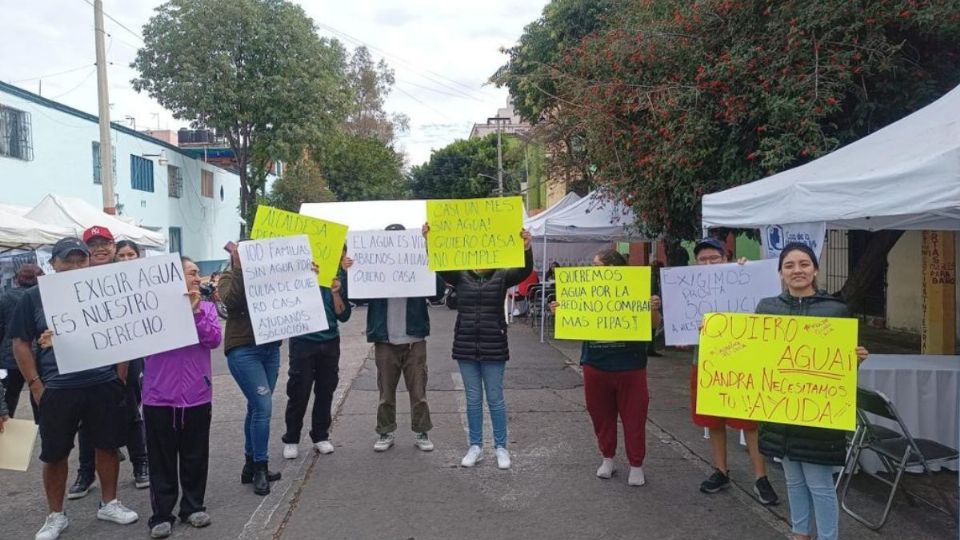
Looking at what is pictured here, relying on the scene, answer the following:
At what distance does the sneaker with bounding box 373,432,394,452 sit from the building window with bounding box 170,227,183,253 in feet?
77.3

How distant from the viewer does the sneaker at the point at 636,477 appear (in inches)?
205

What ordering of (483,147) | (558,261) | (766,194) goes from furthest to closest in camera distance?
(483,147)
(558,261)
(766,194)

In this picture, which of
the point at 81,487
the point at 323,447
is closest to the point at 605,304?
the point at 323,447

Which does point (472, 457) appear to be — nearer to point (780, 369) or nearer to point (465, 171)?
point (780, 369)

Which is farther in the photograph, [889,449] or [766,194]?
[766,194]

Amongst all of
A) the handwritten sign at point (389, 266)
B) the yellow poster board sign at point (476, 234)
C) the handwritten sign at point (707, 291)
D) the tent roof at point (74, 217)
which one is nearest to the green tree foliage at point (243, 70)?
the tent roof at point (74, 217)

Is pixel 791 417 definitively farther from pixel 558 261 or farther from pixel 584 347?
pixel 558 261

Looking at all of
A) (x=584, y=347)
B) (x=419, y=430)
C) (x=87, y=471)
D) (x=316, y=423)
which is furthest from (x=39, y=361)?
(x=584, y=347)

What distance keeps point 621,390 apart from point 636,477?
67cm

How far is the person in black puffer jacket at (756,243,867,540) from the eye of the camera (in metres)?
3.52

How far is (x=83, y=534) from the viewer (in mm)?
4430

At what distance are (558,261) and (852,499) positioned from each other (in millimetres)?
16184

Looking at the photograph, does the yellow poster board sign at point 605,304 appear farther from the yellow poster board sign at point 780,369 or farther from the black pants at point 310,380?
the black pants at point 310,380

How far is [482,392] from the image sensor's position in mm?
5629
